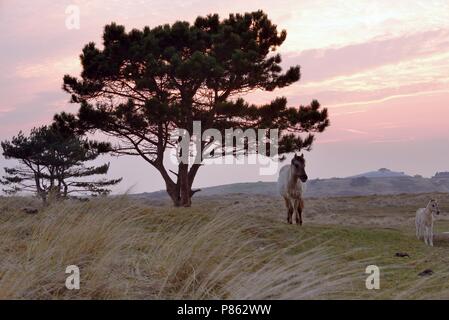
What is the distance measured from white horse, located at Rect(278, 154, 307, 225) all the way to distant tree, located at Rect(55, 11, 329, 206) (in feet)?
34.0

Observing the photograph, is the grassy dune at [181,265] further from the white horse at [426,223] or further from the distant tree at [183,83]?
the distant tree at [183,83]

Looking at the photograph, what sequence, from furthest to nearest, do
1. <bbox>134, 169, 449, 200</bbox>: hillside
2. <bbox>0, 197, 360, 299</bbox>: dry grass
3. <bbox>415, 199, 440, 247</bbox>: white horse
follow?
<bbox>134, 169, 449, 200</bbox>: hillside, <bbox>415, 199, 440, 247</bbox>: white horse, <bbox>0, 197, 360, 299</bbox>: dry grass

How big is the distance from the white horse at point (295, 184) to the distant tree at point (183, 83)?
10371mm

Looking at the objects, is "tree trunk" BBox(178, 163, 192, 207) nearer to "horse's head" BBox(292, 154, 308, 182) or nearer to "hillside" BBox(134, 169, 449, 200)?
"horse's head" BBox(292, 154, 308, 182)

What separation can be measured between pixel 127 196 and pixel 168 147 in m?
17.7

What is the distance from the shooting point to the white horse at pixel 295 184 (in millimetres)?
14594

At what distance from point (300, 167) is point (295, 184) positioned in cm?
77

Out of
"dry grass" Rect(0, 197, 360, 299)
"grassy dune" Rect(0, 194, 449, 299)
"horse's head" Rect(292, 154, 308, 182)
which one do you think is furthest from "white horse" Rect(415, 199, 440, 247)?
"dry grass" Rect(0, 197, 360, 299)

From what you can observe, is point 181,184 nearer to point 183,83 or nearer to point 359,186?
point 183,83

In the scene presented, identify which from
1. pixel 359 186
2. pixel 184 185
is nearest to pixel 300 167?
pixel 184 185

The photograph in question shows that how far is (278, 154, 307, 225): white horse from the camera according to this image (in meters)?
14.6
